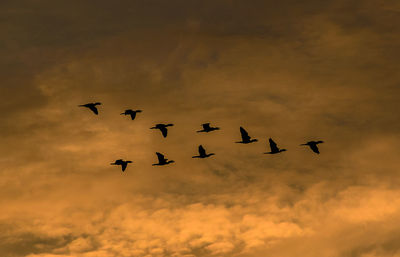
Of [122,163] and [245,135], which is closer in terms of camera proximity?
[245,135]

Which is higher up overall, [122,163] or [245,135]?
[245,135]

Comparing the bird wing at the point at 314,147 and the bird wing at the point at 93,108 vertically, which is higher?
the bird wing at the point at 93,108

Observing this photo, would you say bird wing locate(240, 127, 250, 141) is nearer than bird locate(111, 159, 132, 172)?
Yes

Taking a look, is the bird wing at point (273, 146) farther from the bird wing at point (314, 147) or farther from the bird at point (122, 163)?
the bird at point (122, 163)

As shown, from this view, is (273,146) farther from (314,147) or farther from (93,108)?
(93,108)

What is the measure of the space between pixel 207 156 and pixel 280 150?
1241cm

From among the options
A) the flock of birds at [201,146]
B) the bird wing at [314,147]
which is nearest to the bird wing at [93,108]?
the flock of birds at [201,146]

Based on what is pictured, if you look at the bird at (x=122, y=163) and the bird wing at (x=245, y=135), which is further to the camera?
the bird at (x=122, y=163)

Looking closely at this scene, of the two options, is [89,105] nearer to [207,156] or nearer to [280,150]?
[207,156]

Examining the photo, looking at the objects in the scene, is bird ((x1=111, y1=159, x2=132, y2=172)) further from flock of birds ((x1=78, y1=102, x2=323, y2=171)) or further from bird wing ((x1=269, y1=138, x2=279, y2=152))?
bird wing ((x1=269, y1=138, x2=279, y2=152))

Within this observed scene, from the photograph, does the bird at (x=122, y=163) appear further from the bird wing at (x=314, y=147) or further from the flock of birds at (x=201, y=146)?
the bird wing at (x=314, y=147)

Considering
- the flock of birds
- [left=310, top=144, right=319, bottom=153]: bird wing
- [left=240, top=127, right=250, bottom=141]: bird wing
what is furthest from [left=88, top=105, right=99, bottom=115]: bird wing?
[left=310, top=144, right=319, bottom=153]: bird wing

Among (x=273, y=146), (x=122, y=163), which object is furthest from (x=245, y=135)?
(x=122, y=163)

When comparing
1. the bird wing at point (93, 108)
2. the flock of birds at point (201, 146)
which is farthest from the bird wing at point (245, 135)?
the bird wing at point (93, 108)
